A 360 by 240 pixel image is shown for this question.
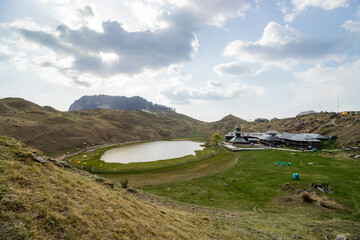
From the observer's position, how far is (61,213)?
32.5 feet

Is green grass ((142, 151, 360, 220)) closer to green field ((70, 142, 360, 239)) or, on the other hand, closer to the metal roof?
green field ((70, 142, 360, 239))

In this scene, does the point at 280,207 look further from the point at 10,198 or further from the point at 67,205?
the point at 10,198

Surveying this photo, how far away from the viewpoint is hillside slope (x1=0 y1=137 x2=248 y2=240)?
834cm

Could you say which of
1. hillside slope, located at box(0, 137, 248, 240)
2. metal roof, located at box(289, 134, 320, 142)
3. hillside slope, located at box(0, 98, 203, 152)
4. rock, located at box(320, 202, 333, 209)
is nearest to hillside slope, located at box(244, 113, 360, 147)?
metal roof, located at box(289, 134, 320, 142)

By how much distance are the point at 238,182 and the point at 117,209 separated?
3366 centimetres

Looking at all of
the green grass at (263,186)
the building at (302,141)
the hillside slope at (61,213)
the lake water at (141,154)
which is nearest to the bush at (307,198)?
the green grass at (263,186)

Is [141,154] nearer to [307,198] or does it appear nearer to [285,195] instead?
[285,195]

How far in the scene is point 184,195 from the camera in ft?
105

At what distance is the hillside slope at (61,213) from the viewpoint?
8344 millimetres

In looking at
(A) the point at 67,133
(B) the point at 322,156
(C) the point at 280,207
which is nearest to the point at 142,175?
(C) the point at 280,207

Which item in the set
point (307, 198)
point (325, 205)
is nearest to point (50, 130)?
point (307, 198)

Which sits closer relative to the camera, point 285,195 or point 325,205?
point 325,205


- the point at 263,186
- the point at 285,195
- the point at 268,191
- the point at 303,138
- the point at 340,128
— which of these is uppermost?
the point at 340,128

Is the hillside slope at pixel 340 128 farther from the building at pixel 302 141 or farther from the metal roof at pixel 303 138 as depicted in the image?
the metal roof at pixel 303 138
